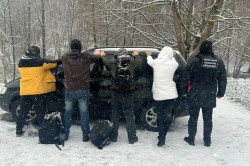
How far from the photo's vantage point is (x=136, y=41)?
60.7 feet

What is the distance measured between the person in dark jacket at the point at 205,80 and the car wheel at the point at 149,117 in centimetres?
99

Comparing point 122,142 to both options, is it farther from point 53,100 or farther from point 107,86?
point 53,100

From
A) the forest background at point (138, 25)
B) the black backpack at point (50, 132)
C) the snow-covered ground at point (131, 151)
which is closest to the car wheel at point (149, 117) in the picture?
the snow-covered ground at point (131, 151)

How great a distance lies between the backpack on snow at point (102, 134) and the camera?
17.3ft

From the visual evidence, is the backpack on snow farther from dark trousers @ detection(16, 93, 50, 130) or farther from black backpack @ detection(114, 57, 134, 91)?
dark trousers @ detection(16, 93, 50, 130)

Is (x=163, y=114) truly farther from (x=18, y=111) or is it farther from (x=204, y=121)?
(x=18, y=111)

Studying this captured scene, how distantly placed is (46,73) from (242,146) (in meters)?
4.36

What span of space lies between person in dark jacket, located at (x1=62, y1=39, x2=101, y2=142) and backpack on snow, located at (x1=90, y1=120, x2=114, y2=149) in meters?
0.30

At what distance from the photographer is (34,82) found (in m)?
5.64

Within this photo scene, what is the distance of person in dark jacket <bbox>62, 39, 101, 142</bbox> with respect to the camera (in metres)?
5.37

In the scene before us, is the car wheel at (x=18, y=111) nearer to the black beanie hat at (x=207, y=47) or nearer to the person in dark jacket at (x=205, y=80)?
the person in dark jacket at (x=205, y=80)

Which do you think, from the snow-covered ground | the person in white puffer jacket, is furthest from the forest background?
the person in white puffer jacket

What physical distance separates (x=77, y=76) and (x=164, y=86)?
1.70m

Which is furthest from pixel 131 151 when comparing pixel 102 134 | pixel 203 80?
pixel 203 80
